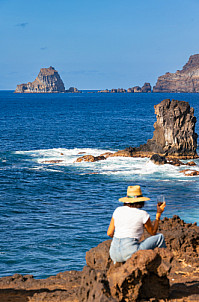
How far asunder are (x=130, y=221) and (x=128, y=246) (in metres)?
0.47

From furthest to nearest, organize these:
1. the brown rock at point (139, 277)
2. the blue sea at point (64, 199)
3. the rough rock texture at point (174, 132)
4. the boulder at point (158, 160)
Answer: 1. the rough rock texture at point (174, 132)
2. the boulder at point (158, 160)
3. the blue sea at point (64, 199)
4. the brown rock at point (139, 277)

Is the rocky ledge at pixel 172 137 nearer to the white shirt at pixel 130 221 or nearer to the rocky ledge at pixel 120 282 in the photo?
the rocky ledge at pixel 120 282

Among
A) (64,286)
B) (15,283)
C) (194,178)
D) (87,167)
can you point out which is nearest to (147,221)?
(64,286)

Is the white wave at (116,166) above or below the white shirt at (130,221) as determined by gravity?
below

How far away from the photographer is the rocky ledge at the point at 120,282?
8.34 metres

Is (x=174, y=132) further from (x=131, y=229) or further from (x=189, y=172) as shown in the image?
(x=131, y=229)

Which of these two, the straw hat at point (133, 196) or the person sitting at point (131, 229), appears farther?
the straw hat at point (133, 196)

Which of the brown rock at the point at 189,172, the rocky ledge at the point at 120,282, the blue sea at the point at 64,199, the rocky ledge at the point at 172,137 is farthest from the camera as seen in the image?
the rocky ledge at the point at 172,137

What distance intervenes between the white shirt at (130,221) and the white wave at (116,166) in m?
29.4

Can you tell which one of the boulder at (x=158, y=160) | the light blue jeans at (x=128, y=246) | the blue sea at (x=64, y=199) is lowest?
the blue sea at (x=64, y=199)

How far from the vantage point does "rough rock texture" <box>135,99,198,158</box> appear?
158ft


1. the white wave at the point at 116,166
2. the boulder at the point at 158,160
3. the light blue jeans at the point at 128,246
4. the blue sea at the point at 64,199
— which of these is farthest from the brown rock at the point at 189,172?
the light blue jeans at the point at 128,246

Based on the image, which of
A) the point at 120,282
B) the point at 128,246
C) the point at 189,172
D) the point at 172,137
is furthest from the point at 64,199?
the point at 120,282

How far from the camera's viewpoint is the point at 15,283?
11273mm
